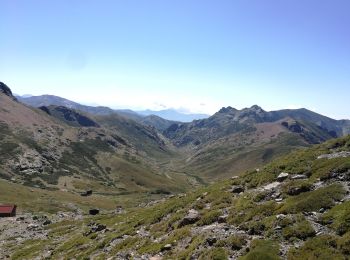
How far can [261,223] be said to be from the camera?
28.0 metres

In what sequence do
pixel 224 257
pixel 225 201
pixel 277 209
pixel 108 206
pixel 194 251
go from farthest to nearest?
1. pixel 108 206
2. pixel 225 201
3. pixel 277 209
4. pixel 194 251
5. pixel 224 257

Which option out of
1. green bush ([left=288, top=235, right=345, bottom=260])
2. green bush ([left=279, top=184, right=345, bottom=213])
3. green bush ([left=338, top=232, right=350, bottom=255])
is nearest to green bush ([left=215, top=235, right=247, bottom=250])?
green bush ([left=288, top=235, right=345, bottom=260])

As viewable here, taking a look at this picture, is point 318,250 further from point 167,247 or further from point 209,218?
point 209,218

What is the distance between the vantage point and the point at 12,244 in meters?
63.1

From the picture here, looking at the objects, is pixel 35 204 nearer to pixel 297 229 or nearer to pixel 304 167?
pixel 304 167

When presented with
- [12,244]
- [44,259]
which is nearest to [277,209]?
[44,259]

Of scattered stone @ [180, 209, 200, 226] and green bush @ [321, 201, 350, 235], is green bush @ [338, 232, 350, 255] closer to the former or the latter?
green bush @ [321, 201, 350, 235]

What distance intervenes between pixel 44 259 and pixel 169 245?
21861 millimetres

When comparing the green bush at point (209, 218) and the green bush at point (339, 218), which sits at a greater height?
the green bush at point (339, 218)

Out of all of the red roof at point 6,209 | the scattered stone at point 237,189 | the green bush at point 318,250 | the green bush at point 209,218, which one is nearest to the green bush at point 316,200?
the green bush at point 318,250

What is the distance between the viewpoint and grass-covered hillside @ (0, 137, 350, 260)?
24062mm

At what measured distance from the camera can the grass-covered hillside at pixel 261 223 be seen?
24062mm

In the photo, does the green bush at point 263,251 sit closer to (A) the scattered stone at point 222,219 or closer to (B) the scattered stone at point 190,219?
(A) the scattered stone at point 222,219

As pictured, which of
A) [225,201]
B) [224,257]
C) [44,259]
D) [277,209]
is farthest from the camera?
[44,259]
